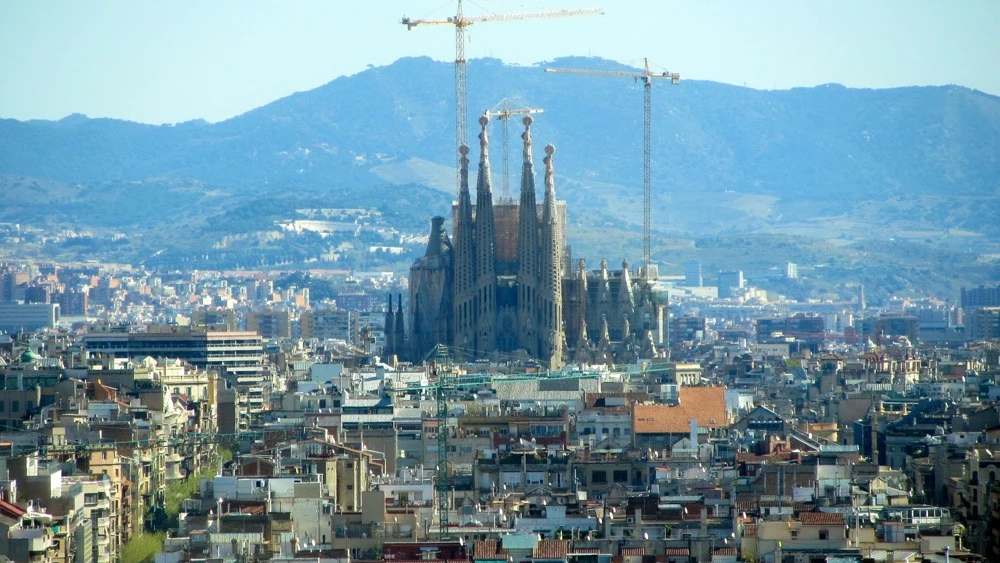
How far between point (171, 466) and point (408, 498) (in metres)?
20.8

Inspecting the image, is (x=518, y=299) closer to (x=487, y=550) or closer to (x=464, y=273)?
(x=464, y=273)

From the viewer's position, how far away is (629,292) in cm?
15525

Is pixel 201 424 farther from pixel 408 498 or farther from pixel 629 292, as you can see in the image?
pixel 629 292

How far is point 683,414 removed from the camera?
283 ft

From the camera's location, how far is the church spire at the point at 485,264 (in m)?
153

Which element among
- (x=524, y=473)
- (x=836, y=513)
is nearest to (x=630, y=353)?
(x=524, y=473)

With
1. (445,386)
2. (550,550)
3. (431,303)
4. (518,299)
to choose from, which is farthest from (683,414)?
(431,303)

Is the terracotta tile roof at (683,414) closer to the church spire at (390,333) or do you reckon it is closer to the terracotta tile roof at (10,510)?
the terracotta tile roof at (10,510)

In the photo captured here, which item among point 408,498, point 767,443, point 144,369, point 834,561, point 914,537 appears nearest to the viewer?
point 834,561

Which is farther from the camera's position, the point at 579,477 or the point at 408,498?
the point at 579,477

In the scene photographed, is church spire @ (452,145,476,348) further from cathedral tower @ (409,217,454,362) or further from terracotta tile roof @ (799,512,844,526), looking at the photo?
terracotta tile roof @ (799,512,844,526)

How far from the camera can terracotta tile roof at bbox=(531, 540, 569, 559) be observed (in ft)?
161

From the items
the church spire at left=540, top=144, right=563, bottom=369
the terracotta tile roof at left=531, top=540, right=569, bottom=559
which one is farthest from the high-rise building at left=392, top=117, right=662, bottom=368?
the terracotta tile roof at left=531, top=540, right=569, bottom=559

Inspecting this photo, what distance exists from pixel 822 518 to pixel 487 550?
19.4 feet
